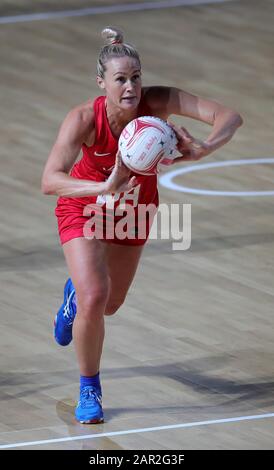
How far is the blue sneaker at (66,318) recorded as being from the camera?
28.2 ft

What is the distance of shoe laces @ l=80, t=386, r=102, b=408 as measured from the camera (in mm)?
7816

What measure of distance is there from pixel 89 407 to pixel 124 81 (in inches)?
71.9

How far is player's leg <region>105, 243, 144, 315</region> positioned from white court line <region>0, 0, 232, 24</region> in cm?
966

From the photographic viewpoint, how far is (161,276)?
10.5 metres

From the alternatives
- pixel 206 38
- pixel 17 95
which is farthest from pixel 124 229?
pixel 206 38

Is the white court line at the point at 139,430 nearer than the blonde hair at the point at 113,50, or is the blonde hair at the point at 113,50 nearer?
the white court line at the point at 139,430

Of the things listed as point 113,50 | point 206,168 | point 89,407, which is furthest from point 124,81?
point 206,168

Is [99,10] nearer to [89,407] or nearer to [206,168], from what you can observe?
[206,168]

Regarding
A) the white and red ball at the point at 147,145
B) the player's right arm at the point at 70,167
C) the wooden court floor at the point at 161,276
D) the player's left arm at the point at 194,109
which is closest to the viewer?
the player's right arm at the point at 70,167

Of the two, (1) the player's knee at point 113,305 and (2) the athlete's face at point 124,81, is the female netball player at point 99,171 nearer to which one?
(2) the athlete's face at point 124,81

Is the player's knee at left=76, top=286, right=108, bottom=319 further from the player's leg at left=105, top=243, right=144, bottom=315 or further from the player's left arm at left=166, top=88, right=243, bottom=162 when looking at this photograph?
the player's left arm at left=166, top=88, right=243, bottom=162

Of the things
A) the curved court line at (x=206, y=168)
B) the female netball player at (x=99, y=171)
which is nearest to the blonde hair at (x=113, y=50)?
the female netball player at (x=99, y=171)

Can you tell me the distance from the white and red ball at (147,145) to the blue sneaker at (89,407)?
4.32ft

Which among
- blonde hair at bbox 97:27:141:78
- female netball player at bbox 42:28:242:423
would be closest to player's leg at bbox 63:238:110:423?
female netball player at bbox 42:28:242:423
